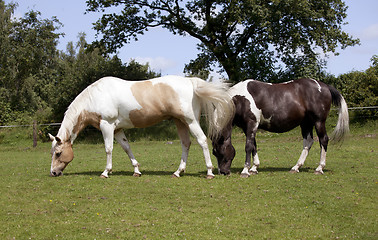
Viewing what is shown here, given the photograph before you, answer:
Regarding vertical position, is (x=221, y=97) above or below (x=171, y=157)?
above

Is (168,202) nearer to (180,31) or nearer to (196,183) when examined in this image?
(196,183)

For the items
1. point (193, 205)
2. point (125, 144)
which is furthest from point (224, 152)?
point (193, 205)

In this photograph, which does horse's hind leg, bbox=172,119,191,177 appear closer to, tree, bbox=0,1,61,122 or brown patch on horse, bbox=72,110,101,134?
brown patch on horse, bbox=72,110,101,134

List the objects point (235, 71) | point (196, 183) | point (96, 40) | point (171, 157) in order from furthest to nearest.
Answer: point (96, 40) < point (235, 71) < point (171, 157) < point (196, 183)

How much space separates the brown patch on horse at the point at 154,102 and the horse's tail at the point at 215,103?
58 centimetres

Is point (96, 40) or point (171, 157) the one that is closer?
point (171, 157)

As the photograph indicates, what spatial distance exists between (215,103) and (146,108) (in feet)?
5.46

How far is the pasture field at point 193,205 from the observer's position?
6508 mm

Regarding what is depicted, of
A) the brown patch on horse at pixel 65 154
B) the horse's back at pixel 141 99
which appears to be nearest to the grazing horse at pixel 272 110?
the horse's back at pixel 141 99

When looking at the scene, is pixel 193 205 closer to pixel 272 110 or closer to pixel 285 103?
pixel 272 110

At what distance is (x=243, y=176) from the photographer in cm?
1030

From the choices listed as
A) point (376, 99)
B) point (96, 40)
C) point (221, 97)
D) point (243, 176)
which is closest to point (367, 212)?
point (243, 176)

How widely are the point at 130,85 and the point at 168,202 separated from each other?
11.9 ft

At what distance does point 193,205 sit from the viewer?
7.87 m
